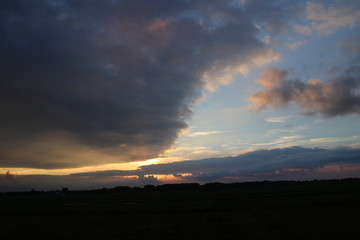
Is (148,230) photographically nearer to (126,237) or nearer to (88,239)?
(126,237)

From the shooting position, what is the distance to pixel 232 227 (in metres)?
24.7

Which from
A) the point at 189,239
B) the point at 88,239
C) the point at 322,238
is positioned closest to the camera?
the point at 322,238

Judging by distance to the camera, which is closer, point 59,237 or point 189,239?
point 189,239

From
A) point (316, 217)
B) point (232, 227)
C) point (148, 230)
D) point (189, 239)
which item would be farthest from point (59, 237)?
point (316, 217)

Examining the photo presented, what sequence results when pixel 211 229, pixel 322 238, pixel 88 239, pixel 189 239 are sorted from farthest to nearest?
pixel 211 229, pixel 88 239, pixel 189 239, pixel 322 238

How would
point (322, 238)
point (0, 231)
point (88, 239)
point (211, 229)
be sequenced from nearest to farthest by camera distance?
point (322, 238) → point (88, 239) → point (211, 229) → point (0, 231)

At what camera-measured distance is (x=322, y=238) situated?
1839 centimetres

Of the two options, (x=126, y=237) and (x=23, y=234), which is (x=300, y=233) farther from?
(x=23, y=234)

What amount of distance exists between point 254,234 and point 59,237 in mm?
16637

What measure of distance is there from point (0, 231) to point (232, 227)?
933 inches

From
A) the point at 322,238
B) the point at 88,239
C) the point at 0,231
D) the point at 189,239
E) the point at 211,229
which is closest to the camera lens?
the point at 322,238

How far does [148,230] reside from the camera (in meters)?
25.1

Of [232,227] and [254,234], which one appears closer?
[254,234]

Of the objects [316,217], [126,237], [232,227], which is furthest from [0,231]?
[316,217]
